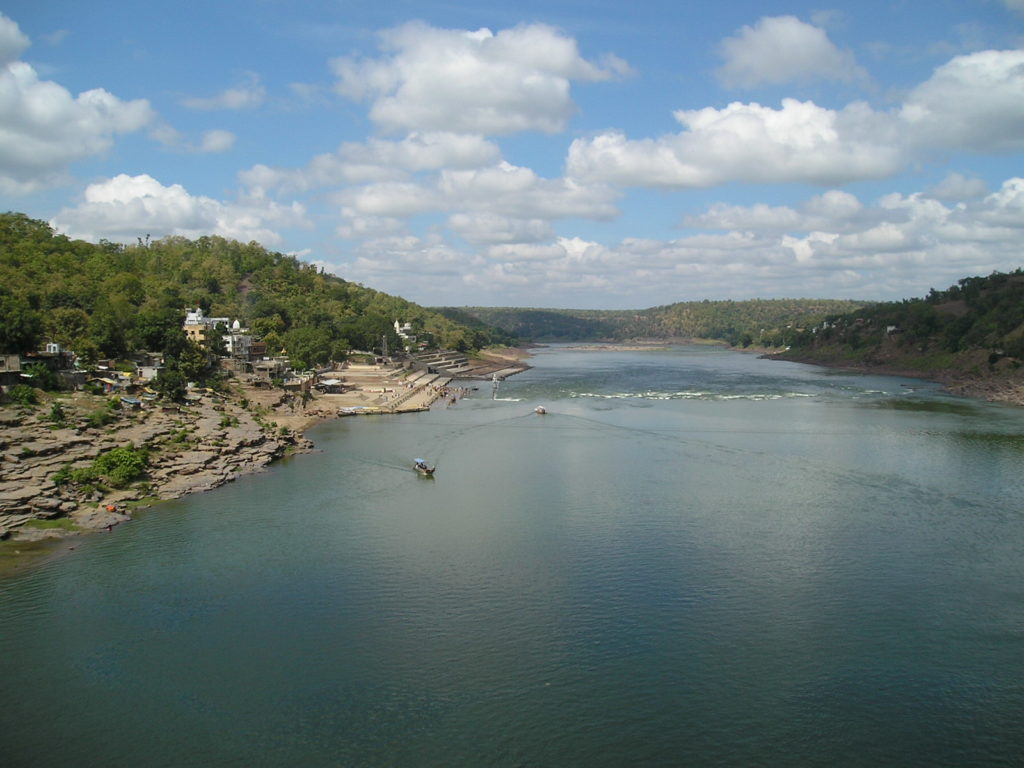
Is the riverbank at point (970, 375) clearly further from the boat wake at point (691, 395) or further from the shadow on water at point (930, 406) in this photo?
the boat wake at point (691, 395)

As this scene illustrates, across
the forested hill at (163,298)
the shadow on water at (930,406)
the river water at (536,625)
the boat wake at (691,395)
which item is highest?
the forested hill at (163,298)

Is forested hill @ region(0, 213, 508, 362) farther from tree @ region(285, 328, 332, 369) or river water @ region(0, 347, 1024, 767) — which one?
river water @ region(0, 347, 1024, 767)

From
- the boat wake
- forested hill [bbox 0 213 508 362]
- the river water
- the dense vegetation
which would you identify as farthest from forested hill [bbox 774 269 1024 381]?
forested hill [bbox 0 213 508 362]

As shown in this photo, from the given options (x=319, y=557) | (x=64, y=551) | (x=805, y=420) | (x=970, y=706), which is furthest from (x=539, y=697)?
(x=805, y=420)

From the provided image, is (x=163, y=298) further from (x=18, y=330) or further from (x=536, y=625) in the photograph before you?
(x=536, y=625)

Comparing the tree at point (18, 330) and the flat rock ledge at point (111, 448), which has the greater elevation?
the tree at point (18, 330)

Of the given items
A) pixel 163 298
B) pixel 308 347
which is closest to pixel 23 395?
pixel 308 347

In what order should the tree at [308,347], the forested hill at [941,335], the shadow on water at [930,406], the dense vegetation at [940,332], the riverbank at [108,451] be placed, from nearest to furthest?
the riverbank at [108,451]
the shadow on water at [930,406]
the tree at [308,347]
the forested hill at [941,335]
the dense vegetation at [940,332]

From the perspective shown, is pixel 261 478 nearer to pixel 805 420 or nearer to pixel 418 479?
pixel 418 479

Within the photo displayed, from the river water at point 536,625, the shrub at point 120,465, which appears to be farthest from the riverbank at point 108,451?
the river water at point 536,625
